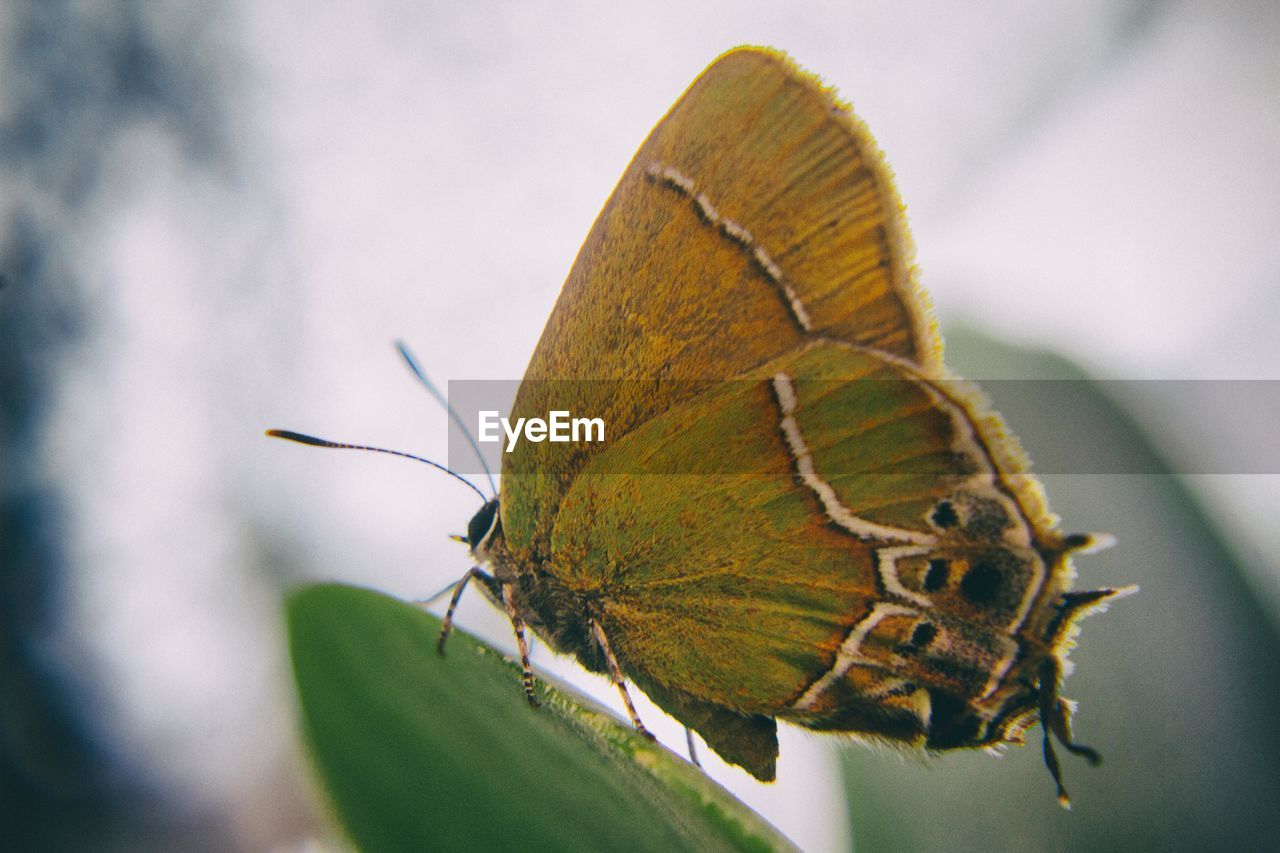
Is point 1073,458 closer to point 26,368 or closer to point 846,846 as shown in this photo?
point 846,846

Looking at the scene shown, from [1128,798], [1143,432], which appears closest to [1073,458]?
[1143,432]

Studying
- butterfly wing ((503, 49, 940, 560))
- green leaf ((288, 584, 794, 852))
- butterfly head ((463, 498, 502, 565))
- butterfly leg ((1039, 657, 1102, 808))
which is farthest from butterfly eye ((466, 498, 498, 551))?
butterfly leg ((1039, 657, 1102, 808))

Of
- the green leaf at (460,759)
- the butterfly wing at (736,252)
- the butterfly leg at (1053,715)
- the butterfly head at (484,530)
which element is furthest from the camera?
the butterfly head at (484,530)

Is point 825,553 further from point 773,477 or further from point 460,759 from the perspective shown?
point 460,759

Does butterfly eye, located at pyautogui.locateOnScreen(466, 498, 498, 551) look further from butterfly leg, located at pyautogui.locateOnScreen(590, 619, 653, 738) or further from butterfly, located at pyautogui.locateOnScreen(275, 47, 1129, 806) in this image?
butterfly leg, located at pyautogui.locateOnScreen(590, 619, 653, 738)

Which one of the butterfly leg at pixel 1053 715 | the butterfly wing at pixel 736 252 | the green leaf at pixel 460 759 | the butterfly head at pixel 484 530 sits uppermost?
the butterfly wing at pixel 736 252

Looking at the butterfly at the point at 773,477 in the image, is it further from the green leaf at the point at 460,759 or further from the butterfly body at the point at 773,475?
the green leaf at the point at 460,759

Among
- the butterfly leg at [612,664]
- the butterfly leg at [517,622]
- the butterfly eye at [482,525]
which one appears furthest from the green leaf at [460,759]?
the butterfly eye at [482,525]
